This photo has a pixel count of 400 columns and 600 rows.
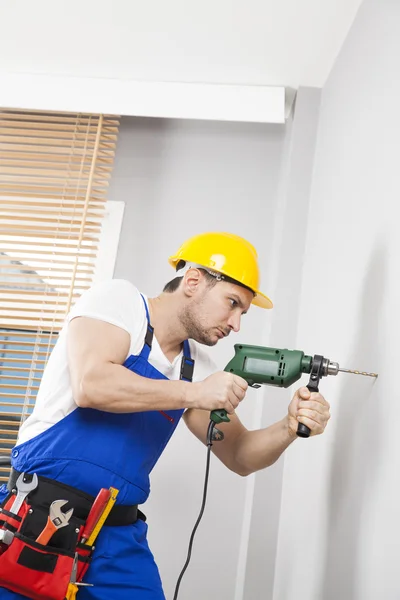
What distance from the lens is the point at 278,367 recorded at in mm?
1620

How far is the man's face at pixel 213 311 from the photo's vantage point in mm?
1864

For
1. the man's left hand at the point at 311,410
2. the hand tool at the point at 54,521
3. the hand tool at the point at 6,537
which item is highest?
the man's left hand at the point at 311,410

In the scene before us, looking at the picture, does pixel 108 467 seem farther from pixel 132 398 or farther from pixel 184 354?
pixel 184 354

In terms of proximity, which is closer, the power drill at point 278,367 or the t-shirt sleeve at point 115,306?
the power drill at point 278,367

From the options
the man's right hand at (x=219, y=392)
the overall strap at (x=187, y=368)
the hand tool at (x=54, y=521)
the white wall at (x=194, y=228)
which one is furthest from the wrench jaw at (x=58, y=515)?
the white wall at (x=194, y=228)

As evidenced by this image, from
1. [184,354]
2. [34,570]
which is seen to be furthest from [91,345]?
[34,570]

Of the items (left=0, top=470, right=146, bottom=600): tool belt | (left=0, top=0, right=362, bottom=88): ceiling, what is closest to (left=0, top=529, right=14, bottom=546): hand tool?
(left=0, top=470, right=146, bottom=600): tool belt

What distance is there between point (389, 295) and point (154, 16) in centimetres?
176

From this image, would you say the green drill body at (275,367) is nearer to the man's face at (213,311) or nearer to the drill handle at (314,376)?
the drill handle at (314,376)

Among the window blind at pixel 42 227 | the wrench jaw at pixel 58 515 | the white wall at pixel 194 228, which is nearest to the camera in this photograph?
the wrench jaw at pixel 58 515

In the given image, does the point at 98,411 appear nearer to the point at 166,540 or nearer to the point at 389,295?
the point at 389,295

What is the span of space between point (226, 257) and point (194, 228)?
1.30 m

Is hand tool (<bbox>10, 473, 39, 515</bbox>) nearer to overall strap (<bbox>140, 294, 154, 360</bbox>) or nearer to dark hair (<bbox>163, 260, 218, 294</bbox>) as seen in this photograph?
overall strap (<bbox>140, 294, 154, 360</bbox>)

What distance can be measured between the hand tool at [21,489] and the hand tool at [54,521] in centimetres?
7
